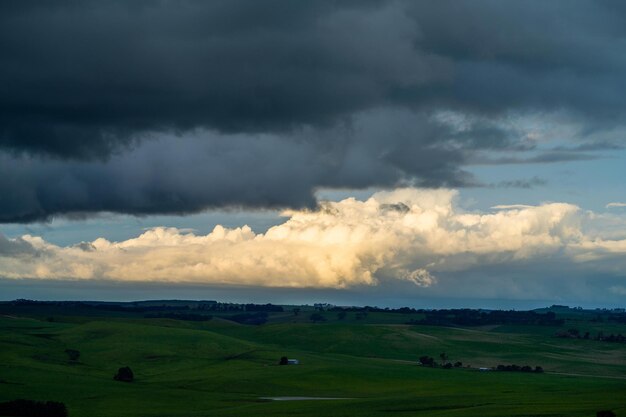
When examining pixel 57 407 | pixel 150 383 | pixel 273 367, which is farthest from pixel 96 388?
pixel 273 367

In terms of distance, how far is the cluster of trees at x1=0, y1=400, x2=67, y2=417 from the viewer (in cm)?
12131

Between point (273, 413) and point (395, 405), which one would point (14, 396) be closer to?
point (273, 413)

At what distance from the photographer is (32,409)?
402 ft

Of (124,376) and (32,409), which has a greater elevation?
(124,376)

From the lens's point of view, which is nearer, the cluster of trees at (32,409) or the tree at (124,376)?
the cluster of trees at (32,409)

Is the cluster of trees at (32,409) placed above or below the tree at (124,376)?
below

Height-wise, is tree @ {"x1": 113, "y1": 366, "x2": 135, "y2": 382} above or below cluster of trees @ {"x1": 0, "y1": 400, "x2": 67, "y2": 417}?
above

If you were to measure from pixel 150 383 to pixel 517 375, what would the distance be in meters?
78.3

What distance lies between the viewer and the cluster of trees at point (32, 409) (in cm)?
Result: 12131

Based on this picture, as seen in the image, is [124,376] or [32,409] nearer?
[32,409]

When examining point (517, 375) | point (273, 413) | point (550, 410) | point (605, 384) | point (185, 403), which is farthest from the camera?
point (517, 375)

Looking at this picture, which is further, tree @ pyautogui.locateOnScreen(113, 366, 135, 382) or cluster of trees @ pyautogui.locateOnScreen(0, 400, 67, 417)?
tree @ pyautogui.locateOnScreen(113, 366, 135, 382)

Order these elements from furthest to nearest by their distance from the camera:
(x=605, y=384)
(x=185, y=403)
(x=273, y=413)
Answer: (x=605, y=384), (x=185, y=403), (x=273, y=413)

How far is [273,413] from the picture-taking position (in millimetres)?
116438
